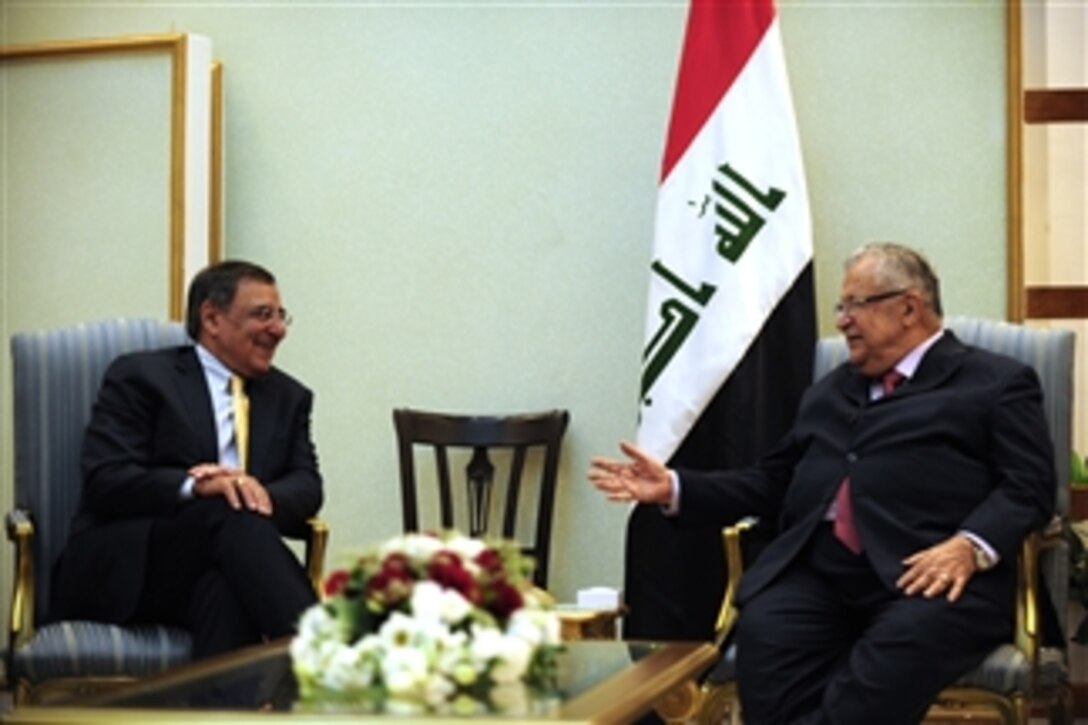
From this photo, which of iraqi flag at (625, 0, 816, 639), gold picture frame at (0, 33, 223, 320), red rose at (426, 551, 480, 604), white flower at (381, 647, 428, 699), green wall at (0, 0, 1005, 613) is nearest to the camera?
white flower at (381, 647, 428, 699)

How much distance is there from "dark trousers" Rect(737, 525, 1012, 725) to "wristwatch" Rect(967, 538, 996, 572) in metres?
0.06

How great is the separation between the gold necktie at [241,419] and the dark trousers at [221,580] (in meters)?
0.30

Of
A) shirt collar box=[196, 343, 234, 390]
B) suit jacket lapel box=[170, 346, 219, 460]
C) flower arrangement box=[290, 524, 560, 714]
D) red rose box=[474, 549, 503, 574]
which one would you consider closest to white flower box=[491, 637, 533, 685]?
flower arrangement box=[290, 524, 560, 714]

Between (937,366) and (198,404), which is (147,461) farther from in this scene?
(937,366)

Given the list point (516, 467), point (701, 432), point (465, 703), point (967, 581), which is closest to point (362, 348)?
point (516, 467)

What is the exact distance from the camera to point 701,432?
202 inches

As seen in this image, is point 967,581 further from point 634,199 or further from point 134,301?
point 134,301

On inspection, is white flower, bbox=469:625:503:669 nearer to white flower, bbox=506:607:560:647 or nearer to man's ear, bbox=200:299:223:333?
white flower, bbox=506:607:560:647

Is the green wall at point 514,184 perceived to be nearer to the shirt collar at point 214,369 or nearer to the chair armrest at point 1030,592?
the shirt collar at point 214,369

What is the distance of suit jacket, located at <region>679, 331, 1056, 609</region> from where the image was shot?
3809 millimetres

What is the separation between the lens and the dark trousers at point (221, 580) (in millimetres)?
3791

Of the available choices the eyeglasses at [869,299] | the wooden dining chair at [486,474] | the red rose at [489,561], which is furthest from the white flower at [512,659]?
the wooden dining chair at [486,474]

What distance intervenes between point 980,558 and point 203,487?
1.69 m

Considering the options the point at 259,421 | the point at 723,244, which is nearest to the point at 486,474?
the point at 723,244
